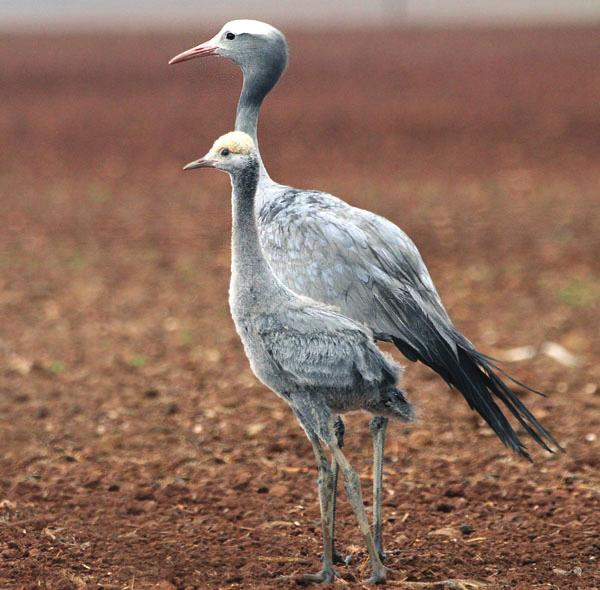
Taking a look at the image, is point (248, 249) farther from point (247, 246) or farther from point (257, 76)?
point (257, 76)

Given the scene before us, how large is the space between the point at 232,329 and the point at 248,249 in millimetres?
5121

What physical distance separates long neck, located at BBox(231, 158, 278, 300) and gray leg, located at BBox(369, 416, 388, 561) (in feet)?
3.22

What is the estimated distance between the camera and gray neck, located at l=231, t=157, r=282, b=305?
470cm

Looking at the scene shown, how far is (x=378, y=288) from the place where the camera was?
5.30 meters

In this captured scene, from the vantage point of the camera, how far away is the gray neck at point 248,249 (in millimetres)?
4695

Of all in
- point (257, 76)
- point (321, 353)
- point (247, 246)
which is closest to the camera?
point (321, 353)

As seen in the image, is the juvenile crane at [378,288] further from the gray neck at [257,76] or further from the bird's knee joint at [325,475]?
the gray neck at [257,76]

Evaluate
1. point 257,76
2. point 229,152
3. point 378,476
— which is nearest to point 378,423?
point 378,476

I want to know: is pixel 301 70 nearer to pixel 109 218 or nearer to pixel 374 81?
pixel 374 81

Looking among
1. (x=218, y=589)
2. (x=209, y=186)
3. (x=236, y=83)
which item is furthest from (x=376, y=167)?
(x=218, y=589)

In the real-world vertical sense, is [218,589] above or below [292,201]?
below

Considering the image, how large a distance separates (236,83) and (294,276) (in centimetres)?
2155

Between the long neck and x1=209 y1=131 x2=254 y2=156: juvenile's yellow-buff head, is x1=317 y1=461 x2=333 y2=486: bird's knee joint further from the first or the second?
x1=209 y1=131 x2=254 y2=156: juvenile's yellow-buff head

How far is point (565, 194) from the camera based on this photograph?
15164 mm
